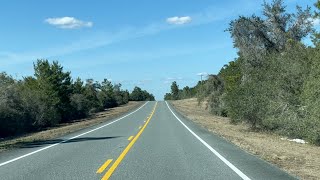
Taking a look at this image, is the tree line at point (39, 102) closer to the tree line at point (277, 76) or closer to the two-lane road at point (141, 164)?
the tree line at point (277, 76)

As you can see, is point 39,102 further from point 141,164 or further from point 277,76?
point 141,164

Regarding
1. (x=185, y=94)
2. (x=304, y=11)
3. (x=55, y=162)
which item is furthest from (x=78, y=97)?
(x=185, y=94)

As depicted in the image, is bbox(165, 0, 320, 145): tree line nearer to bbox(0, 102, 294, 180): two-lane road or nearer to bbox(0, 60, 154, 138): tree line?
bbox(0, 102, 294, 180): two-lane road

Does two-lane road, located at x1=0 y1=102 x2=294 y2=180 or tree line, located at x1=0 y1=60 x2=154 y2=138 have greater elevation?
tree line, located at x1=0 y1=60 x2=154 y2=138

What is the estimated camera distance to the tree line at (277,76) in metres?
22.0

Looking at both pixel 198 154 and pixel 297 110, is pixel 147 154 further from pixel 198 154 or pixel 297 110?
pixel 297 110

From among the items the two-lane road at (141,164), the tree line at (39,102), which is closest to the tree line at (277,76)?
the two-lane road at (141,164)

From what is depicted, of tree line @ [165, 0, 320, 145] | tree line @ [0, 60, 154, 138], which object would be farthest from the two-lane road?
tree line @ [0, 60, 154, 138]

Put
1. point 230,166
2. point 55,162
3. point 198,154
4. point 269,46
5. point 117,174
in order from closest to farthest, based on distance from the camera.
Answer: point 117,174
point 230,166
point 55,162
point 198,154
point 269,46

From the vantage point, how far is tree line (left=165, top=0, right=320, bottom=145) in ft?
72.0

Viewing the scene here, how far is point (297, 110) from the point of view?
2517cm

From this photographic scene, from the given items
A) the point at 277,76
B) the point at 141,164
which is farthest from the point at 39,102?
the point at 141,164

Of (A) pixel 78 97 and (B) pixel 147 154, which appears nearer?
(B) pixel 147 154

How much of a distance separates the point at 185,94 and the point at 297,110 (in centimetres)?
14947
